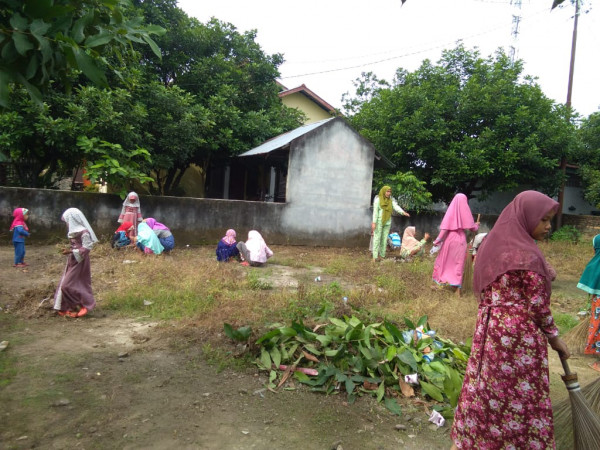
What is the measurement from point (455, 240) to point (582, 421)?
14.9 ft

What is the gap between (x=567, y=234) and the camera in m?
14.2

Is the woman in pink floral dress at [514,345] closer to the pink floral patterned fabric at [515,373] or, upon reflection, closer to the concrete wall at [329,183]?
the pink floral patterned fabric at [515,373]

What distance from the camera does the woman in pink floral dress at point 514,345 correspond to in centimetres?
221

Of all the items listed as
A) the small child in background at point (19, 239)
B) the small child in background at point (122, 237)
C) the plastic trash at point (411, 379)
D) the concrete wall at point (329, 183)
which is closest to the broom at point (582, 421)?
the plastic trash at point (411, 379)

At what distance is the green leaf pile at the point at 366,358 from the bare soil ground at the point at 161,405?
13cm

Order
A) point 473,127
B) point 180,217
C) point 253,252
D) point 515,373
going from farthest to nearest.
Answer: point 473,127 < point 180,217 < point 253,252 < point 515,373

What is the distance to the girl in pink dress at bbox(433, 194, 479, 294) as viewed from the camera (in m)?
6.53

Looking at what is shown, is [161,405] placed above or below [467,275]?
below

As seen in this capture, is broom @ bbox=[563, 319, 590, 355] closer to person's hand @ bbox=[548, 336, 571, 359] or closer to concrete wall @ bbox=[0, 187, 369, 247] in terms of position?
person's hand @ bbox=[548, 336, 571, 359]

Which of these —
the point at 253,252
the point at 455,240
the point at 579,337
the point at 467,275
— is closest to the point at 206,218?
the point at 253,252

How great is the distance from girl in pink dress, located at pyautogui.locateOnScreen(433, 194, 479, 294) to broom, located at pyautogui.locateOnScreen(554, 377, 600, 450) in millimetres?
3993

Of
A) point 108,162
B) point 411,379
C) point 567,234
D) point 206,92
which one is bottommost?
point 411,379

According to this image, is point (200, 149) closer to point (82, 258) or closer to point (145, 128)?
point (145, 128)

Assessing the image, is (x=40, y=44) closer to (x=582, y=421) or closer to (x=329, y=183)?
(x=582, y=421)
